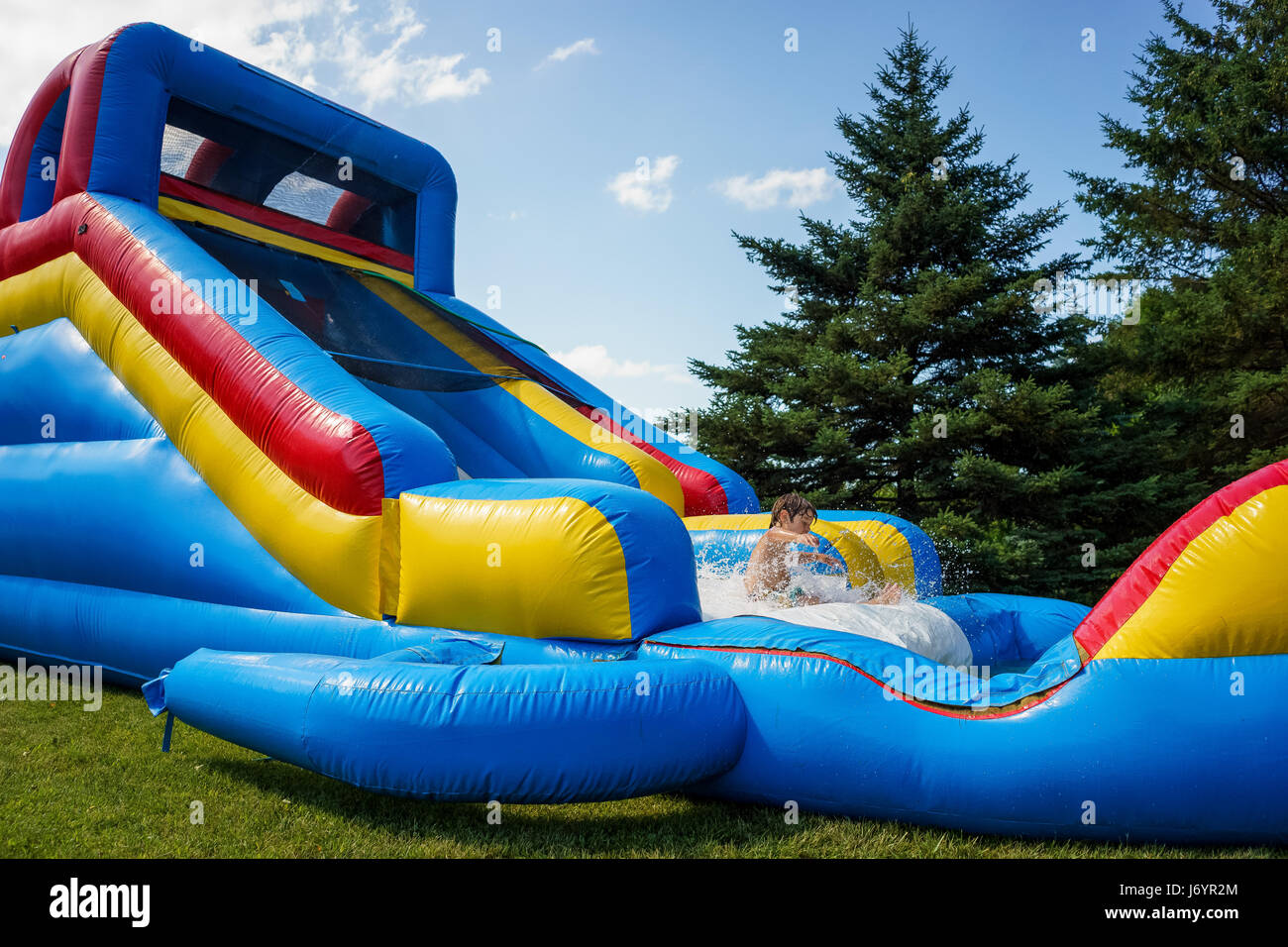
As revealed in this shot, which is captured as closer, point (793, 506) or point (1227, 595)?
point (1227, 595)

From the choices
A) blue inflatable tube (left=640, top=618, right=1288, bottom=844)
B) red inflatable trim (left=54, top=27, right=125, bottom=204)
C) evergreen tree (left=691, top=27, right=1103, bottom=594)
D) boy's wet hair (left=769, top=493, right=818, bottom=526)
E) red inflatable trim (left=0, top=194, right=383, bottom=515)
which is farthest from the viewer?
evergreen tree (left=691, top=27, right=1103, bottom=594)

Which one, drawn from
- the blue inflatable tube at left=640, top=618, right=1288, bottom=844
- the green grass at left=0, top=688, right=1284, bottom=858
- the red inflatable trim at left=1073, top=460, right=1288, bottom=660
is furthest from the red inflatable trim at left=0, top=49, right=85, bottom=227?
the red inflatable trim at left=1073, top=460, right=1288, bottom=660

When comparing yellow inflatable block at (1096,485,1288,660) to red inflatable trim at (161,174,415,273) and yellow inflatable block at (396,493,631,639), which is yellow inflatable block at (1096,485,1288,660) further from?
red inflatable trim at (161,174,415,273)

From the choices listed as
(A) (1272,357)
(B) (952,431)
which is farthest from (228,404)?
(A) (1272,357)

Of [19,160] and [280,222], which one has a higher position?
[19,160]

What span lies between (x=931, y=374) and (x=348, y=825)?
8.27 metres

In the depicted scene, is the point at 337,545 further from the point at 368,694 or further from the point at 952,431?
the point at 952,431

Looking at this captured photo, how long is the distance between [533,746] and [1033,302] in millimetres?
8049

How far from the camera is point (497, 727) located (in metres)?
2.27

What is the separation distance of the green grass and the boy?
1.23m

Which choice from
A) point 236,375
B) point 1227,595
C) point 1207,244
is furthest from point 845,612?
point 1207,244

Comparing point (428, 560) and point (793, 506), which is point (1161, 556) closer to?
point (793, 506)

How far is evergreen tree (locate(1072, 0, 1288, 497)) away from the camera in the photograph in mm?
9164

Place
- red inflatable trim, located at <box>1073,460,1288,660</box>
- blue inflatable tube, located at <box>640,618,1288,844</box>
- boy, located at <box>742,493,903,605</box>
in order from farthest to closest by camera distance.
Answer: boy, located at <box>742,493,903,605</box>, red inflatable trim, located at <box>1073,460,1288,660</box>, blue inflatable tube, located at <box>640,618,1288,844</box>
